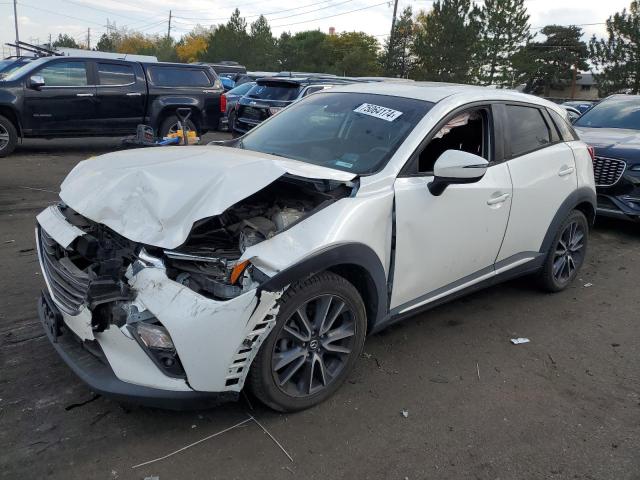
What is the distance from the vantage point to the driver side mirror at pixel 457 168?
3250mm

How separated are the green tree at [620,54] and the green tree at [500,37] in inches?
255

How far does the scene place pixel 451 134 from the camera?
3799 mm

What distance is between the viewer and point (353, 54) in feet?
194

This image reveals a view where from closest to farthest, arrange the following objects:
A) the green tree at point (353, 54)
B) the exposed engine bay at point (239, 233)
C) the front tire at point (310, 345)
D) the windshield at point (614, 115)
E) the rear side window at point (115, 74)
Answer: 1. the exposed engine bay at point (239, 233)
2. the front tire at point (310, 345)
3. the windshield at point (614, 115)
4. the rear side window at point (115, 74)
5. the green tree at point (353, 54)

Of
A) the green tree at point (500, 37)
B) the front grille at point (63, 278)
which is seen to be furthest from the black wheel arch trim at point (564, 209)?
the green tree at point (500, 37)

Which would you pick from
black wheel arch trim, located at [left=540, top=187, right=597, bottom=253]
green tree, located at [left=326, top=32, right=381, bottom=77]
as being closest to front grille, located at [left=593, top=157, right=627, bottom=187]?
black wheel arch trim, located at [left=540, top=187, right=597, bottom=253]

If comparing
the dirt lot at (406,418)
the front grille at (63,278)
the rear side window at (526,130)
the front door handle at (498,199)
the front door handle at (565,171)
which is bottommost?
the dirt lot at (406,418)

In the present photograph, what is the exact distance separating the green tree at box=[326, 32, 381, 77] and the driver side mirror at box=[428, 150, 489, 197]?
5550 centimetres

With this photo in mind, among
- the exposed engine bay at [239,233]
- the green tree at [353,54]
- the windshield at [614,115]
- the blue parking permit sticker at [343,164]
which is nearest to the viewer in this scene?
the exposed engine bay at [239,233]

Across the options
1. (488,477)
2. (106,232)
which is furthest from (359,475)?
(106,232)

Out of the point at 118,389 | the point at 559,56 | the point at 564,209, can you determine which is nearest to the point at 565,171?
the point at 564,209

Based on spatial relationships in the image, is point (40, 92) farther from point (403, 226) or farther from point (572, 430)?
point (572, 430)

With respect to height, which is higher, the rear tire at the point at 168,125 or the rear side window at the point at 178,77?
the rear side window at the point at 178,77

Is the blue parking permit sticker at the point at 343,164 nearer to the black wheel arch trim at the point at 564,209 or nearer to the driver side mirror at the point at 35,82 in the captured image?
the black wheel arch trim at the point at 564,209
